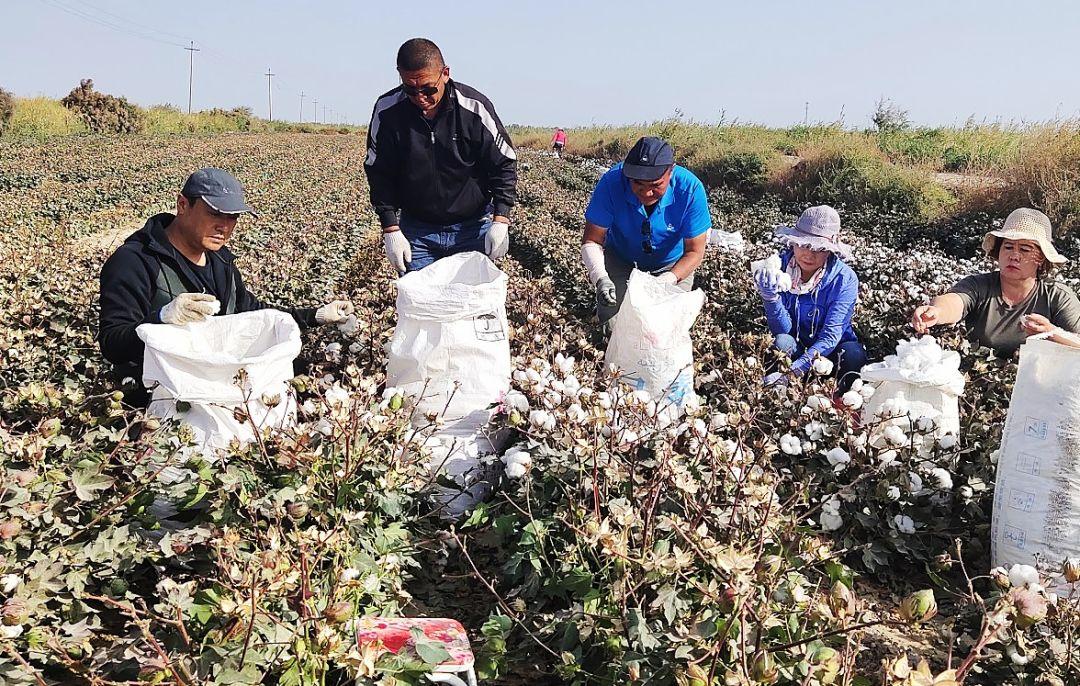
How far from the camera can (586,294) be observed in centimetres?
510

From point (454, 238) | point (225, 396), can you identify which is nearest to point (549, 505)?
point (225, 396)

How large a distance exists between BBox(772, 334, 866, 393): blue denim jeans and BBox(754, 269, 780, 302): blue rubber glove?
8.3 inches

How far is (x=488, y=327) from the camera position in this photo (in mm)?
2605

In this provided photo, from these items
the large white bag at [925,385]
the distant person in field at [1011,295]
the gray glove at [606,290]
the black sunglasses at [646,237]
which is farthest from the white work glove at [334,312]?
the distant person in field at [1011,295]

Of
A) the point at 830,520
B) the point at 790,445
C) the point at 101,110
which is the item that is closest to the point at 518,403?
the point at 790,445

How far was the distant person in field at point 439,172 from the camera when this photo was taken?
338cm

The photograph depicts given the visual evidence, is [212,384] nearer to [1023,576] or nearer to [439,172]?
[439,172]

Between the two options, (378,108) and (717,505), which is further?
(378,108)

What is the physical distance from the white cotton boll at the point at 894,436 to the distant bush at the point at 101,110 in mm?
34533

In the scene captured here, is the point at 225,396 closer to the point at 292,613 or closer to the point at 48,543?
the point at 48,543

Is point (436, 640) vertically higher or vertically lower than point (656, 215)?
lower

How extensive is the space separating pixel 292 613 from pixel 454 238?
7.68 ft

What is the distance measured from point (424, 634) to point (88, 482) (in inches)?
31.7

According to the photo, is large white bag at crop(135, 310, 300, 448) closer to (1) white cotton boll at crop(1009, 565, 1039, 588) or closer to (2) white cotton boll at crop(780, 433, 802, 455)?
(2) white cotton boll at crop(780, 433, 802, 455)
